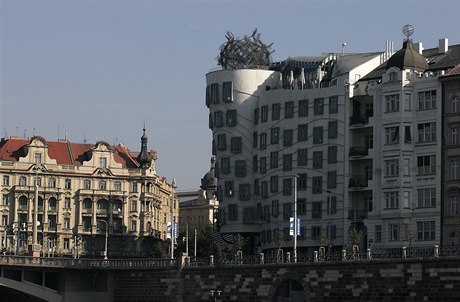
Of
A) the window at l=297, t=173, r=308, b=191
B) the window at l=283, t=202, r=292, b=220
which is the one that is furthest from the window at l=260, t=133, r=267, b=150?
the window at l=283, t=202, r=292, b=220

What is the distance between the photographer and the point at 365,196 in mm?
137500

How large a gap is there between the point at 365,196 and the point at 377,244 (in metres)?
6.24

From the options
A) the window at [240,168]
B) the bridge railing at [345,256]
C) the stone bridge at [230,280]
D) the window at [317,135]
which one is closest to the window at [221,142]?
the window at [240,168]

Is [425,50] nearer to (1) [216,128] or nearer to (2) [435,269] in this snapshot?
(1) [216,128]

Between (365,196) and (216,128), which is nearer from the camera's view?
(365,196)

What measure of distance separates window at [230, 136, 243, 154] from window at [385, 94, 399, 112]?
20775 millimetres

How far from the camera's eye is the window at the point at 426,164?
130250 mm

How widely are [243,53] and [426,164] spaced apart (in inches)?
1183

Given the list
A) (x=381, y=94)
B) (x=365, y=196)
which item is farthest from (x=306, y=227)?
(x=381, y=94)

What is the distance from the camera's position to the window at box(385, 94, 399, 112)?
13338cm

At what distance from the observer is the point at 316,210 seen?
14188 cm

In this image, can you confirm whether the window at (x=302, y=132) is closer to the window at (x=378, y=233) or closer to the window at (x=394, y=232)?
the window at (x=378, y=233)

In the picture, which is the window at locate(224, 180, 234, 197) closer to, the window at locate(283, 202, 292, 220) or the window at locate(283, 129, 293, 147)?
the window at locate(283, 202, 292, 220)

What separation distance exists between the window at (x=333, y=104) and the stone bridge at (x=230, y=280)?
81.4ft
